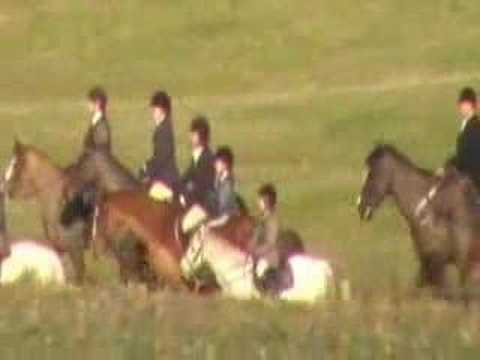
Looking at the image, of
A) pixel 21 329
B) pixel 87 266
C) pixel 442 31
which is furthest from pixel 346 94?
pixel 21 329

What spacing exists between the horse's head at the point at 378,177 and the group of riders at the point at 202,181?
3.59 feet

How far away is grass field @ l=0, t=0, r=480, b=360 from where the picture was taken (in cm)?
1573

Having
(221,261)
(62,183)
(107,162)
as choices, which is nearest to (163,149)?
(107,162)

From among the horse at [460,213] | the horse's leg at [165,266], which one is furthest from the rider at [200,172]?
the horse at [460,213]

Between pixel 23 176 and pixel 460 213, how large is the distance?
5.73 m

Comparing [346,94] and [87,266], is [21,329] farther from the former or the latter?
[346,94]

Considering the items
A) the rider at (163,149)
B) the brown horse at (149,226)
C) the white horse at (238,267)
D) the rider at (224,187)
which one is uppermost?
the rider at (163,149)

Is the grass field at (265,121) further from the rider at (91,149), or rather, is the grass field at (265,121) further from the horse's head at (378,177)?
the horse's head at (378,177)

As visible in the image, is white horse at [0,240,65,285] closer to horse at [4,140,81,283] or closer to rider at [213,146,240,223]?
rider at [213,146,240,223]

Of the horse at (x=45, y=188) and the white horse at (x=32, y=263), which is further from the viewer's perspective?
the horse at (x=45, y=188)

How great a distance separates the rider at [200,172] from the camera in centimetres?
2634

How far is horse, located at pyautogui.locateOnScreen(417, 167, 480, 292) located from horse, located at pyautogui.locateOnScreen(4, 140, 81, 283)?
4231 mm

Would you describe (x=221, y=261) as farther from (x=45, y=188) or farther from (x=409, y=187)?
(x=45, y=188)

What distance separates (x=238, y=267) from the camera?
24.3 metres
